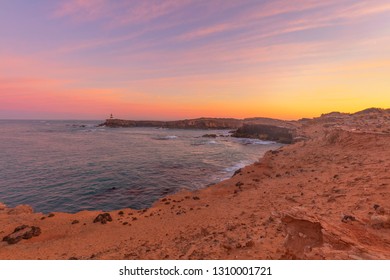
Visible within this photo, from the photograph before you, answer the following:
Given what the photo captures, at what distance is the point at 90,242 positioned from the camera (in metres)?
12.0

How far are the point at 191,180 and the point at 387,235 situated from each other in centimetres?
2221

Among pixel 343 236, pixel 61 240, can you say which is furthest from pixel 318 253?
pixel 61 240

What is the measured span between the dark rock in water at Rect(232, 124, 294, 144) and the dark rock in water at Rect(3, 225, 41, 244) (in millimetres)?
66710

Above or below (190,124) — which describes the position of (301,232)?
below

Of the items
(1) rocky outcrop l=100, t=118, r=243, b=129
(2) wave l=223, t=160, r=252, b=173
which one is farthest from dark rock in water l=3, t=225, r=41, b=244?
(1) rocky outcrop l=100, t=118, r=243, b=129

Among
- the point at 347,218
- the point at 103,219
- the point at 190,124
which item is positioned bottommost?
the point at 103,219

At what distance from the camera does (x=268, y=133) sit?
80688 mm

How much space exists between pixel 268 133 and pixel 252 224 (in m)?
74.7

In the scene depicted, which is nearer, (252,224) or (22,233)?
(252,224)

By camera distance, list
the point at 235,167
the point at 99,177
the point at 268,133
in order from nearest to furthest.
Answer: the point at 99,177 < the point at 235,167 < the point at 268,133

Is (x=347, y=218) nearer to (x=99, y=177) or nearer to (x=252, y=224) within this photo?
(x=252, y=224)

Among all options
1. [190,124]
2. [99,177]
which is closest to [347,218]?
[99,177]

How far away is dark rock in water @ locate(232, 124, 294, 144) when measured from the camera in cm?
7181
